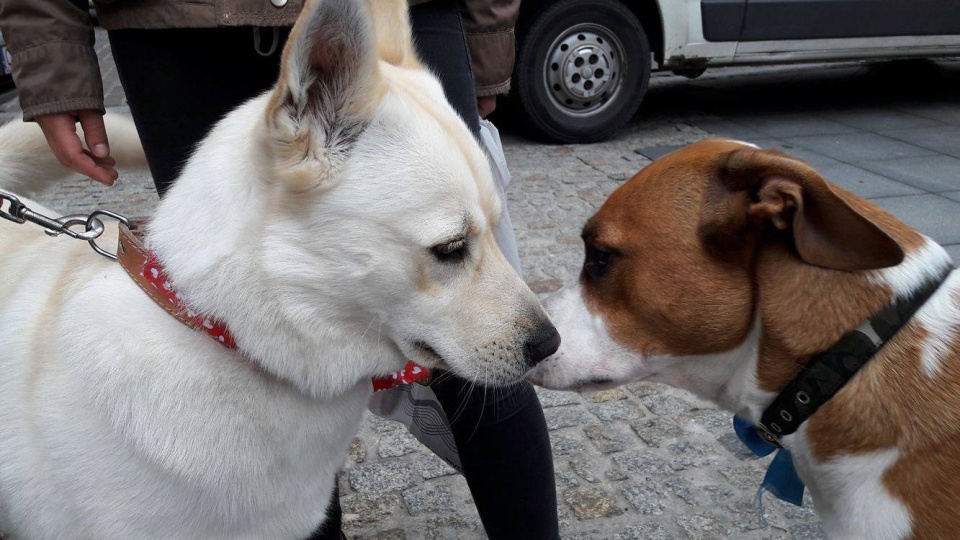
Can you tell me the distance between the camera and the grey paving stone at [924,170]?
19.8 ft

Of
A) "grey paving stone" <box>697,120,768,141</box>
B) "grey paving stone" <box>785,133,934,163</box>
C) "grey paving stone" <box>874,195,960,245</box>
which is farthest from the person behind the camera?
"grey paving stone" <box>697,120,768,141</box>

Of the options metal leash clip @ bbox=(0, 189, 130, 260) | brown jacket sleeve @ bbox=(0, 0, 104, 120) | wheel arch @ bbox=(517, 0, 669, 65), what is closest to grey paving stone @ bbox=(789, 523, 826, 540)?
metal leash clip @ bbox=(0, 189, 130, 260)

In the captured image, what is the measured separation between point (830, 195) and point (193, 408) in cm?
143

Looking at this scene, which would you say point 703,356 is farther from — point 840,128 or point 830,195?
point 840,128

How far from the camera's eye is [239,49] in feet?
6.80

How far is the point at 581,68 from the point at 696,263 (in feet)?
17.0

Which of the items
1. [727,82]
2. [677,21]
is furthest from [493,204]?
[727,82]

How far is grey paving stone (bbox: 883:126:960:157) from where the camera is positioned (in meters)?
6.97

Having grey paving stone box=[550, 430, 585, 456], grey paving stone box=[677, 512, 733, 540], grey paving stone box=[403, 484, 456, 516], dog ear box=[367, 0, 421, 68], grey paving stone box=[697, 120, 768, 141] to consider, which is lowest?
grey paving stone box=[697, 120, 768, 141]

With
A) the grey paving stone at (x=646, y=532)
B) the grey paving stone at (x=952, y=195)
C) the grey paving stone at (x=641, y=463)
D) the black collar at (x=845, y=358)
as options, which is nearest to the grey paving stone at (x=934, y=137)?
the grey paving stone at (x=952, y=195)

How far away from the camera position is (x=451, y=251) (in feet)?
5.99

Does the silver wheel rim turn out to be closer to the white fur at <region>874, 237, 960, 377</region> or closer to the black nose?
the white fur at <region>874, 237, 960, 377</region>

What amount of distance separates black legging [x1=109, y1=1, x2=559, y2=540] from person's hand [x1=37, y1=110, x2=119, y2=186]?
0.11 m

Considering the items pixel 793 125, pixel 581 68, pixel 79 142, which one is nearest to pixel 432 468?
pixel 79 142
